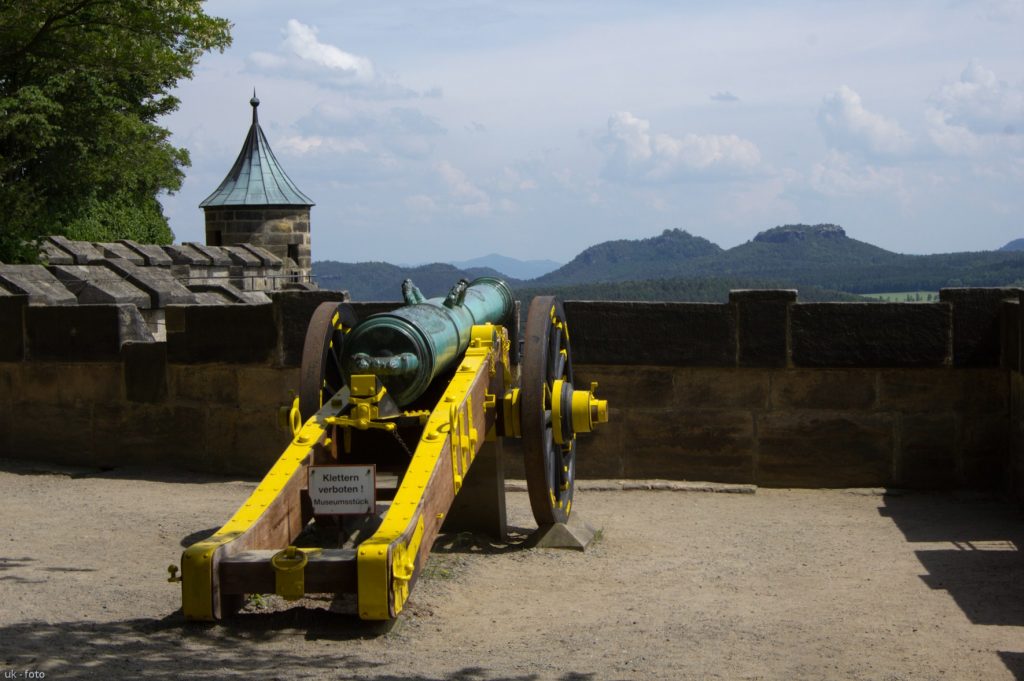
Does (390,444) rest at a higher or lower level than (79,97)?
lower

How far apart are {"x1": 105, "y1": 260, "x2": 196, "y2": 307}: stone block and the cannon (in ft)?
18.0

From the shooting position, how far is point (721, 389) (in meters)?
8.84

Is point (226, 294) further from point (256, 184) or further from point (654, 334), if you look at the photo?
point (256, 184)

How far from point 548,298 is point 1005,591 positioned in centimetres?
250

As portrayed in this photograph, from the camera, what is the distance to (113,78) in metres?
23.3

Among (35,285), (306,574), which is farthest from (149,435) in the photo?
(306,574)

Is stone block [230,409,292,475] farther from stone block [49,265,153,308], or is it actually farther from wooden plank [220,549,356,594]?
wooden plank [220,549,356,594]

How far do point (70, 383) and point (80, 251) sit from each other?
251 inches

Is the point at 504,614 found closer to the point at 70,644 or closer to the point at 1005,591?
the point at 70,644

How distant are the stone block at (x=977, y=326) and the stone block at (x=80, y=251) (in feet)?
31.1

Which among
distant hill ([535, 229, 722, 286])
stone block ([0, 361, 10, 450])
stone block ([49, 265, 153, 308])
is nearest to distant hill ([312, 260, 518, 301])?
distant hill ([535, 229, 722, 286])

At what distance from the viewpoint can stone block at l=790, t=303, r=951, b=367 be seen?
8.62 m

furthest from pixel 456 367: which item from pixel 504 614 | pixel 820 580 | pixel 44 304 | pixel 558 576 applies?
pixel 44 304

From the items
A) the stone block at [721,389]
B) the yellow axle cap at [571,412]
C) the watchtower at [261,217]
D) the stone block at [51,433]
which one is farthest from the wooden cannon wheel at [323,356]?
the watchtower at [261,217]
